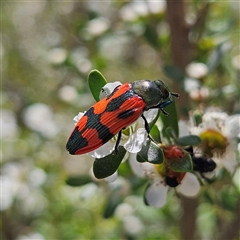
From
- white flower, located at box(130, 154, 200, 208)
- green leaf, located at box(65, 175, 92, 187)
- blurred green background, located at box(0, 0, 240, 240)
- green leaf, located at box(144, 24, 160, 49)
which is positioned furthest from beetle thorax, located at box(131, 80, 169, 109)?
green leaf, located at box(144, 24, 160, 49)

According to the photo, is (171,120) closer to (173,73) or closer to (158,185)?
(158,185)

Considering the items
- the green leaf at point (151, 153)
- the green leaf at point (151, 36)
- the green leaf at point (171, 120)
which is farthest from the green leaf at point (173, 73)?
the green leaf at point (151, 153)

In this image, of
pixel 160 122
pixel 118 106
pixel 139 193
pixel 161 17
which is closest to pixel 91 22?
pixel 161 17

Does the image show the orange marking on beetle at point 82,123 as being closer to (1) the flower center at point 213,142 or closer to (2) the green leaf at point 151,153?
(2) the green leaf at point 151,153


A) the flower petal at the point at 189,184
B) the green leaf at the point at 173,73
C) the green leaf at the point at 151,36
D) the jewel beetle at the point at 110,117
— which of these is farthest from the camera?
the green leaf at the point at 151,36

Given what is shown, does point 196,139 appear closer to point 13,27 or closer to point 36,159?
point 36,159

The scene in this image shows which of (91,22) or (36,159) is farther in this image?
(36,159)
